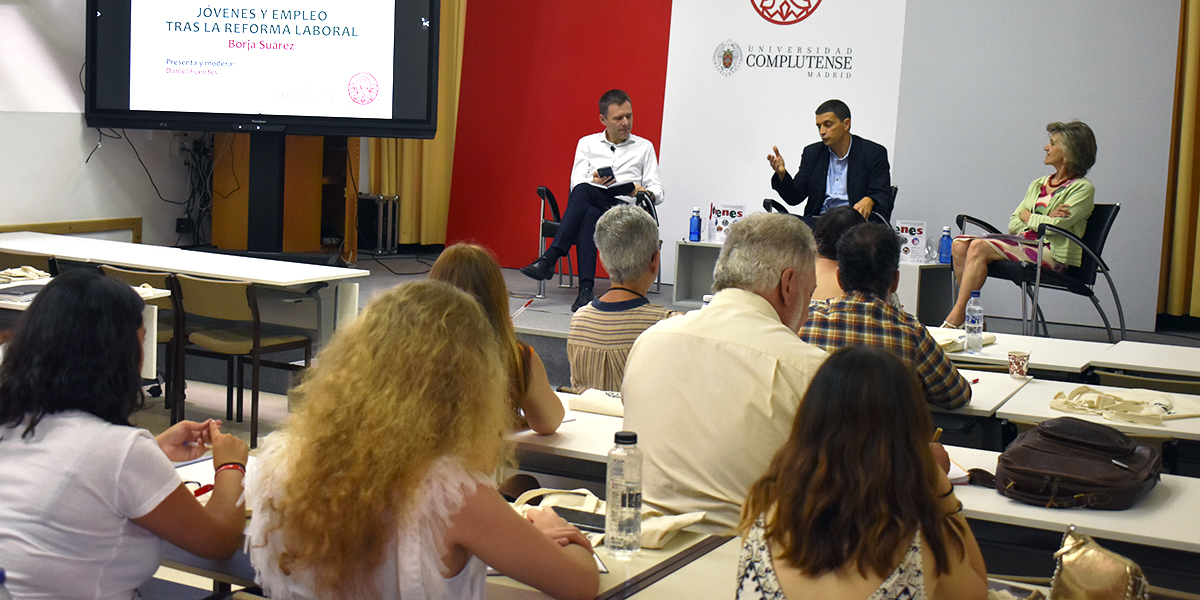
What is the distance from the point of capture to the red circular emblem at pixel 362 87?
677cm

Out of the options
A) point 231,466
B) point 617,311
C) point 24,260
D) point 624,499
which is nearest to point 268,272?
point 24,260

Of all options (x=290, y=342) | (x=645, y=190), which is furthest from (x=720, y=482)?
(x=645, y=190)

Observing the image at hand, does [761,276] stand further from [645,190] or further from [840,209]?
[645,190]

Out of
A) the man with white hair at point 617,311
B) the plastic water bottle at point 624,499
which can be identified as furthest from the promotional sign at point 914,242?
the plastic water bottle at point 624,499

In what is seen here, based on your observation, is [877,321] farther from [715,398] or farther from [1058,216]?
[1058,216]

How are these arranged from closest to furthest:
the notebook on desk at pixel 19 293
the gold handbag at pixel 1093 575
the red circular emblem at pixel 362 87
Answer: the gold handbag at pixel 1093 575
the notebook on desk at pixel 19 293
the red circular emblem at pixel 362 87

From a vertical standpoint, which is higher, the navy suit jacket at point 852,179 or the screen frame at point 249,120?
the screen frame at point 249,120

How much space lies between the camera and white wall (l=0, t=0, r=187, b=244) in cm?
652

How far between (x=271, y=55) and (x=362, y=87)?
2.04 ft

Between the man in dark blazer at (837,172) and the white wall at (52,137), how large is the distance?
450cm

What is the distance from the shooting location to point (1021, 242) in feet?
19.2

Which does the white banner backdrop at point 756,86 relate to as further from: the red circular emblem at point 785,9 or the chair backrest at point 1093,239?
the chair backrest at point 1093,239

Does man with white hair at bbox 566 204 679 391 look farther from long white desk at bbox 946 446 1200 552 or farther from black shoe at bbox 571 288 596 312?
black shoe at bbox 571 288 596 312

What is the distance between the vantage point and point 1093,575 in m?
1.62
